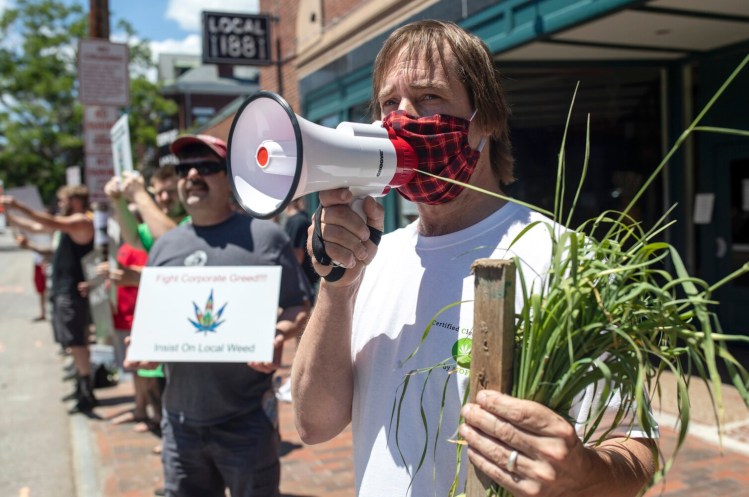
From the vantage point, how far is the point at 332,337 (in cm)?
170

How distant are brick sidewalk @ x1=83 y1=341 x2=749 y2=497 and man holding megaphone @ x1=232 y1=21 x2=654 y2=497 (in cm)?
307

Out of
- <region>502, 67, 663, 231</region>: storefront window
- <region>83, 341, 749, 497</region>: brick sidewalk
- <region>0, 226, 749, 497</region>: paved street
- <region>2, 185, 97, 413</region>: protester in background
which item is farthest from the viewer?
<region>502, 67, 663, 231</region>: storefront window

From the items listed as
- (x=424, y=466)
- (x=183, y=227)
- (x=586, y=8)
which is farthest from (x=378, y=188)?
(x=586, y=8)

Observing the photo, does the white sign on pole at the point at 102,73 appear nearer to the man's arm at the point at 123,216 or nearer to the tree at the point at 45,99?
the man's arm at the point at 123,216

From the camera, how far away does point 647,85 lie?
816 cm

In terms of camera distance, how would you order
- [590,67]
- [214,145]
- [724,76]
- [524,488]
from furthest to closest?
1. [590,67]
2. [724,76]
3. [214,145]
4. [524,488]

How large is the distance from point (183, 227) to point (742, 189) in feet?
20.7

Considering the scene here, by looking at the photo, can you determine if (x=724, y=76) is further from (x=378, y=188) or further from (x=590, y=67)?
(x=378, y=188)

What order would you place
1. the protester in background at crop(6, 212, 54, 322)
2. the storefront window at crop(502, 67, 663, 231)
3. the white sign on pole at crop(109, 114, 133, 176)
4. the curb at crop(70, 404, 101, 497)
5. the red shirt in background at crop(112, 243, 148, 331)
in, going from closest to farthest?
the white sign on pole at crop(109, 114, 133, 176) < the curb at crop(70, 404, 101, 497) < the red shirt in background at crop(112, 243, 148, 331) < the protester in background at crop(6, 212, 54, 322) < the storefront window at crop(502, 67, 663, 231)

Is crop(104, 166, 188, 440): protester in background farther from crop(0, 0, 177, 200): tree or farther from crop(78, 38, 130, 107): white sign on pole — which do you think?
crop(0, 0, 177, 200): tree

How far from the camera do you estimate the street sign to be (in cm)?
1187

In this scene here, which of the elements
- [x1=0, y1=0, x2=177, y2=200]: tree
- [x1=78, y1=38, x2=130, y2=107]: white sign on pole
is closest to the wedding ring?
[x1=78, y1=38, x2=130, y2=107]: white sign on pole

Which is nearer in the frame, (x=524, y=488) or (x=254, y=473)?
(x=524, y=488)

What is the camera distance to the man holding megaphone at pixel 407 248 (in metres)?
1.42
